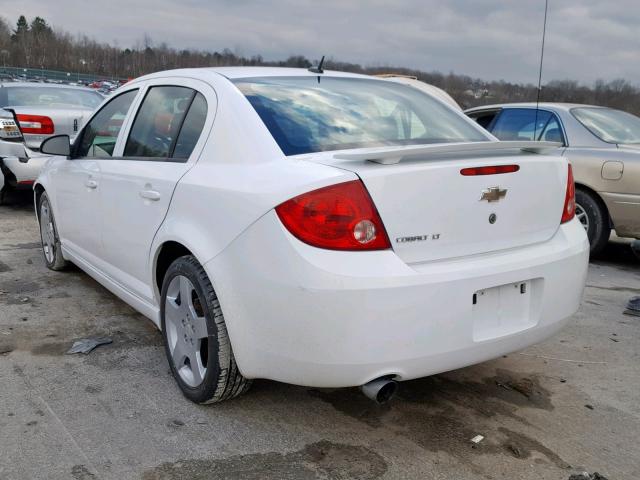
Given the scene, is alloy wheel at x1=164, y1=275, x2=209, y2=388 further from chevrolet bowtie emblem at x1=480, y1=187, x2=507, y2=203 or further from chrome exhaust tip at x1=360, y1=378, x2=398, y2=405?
chevrolet bowtie emblem at x1=480, y1=187, x2=507, y2=203

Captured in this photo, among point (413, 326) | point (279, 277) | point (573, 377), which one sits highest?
point (279, 277)

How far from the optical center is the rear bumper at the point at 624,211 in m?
5.82

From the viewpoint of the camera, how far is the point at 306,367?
2422 millimetres

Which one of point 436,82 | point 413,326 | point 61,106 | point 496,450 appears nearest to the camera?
point 413,326

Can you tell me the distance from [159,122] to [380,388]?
196 centimetres

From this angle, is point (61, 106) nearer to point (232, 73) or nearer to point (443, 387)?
point (232, 73)

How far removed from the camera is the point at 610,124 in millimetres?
6402

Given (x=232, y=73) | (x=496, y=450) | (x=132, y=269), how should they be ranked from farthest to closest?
(x=132, y=269) → (x=232, y=73) → (x=496, y=450)

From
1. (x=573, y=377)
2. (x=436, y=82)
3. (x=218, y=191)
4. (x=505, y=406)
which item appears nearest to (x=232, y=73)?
(x=218, y=191)

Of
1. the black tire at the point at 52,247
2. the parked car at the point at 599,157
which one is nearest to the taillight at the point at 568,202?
the parked car at the point at 599,157

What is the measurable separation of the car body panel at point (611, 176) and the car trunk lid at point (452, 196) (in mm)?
3499

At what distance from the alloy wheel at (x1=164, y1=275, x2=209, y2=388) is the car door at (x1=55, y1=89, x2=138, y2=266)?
107 centimetres

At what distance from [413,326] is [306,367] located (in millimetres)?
438

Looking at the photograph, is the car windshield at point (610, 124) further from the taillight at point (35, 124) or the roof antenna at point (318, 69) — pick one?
the taillight at point (35, 124)
